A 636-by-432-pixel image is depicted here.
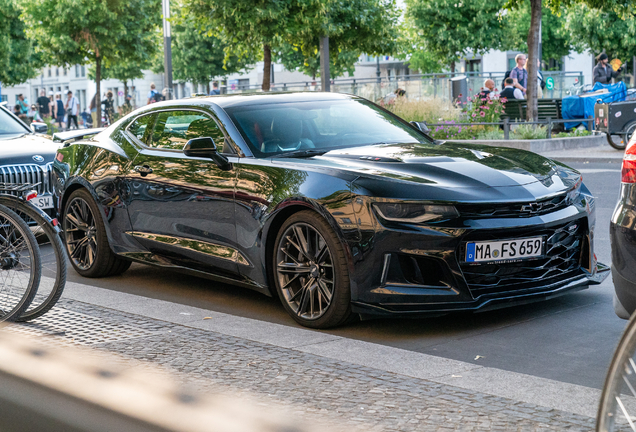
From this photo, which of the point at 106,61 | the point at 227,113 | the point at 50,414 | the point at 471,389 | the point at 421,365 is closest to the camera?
the point at 50,414

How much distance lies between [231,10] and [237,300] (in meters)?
18.5

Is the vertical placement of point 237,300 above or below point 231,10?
below

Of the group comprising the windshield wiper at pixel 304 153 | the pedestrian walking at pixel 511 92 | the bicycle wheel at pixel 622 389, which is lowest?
the bicycle wheel at pixel 622 389

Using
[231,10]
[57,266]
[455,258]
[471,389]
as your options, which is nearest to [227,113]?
[57,266]

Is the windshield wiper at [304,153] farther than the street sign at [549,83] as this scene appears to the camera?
No

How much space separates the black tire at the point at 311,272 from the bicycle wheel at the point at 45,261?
131 centimetres

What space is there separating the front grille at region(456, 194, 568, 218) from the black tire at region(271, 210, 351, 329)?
0.74 m

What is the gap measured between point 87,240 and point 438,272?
3.37 m

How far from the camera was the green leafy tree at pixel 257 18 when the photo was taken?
78.1 ft

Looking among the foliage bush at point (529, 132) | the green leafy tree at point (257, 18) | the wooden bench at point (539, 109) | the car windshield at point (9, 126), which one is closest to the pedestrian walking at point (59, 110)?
the green leafy tree at point (257, 18)

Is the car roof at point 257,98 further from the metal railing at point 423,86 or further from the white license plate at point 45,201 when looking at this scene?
the metal railing at point 423,86

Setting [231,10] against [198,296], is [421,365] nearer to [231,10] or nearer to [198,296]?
[198,296]

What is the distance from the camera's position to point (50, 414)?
125 cm

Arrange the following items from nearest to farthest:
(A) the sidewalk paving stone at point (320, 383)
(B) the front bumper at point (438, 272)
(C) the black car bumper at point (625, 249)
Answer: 1. (A) the sidewalk paving stone at point (320, 383)
2. (C) the black car bumper at point (625, 249)
3. (B) the front bumper at point (438, 272)
